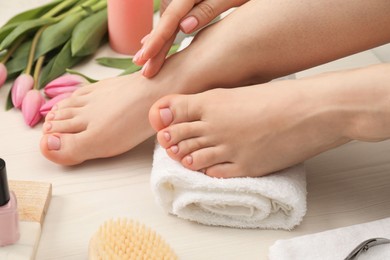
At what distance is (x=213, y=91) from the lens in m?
1.26

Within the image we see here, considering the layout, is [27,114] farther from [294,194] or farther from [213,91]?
[294,194]

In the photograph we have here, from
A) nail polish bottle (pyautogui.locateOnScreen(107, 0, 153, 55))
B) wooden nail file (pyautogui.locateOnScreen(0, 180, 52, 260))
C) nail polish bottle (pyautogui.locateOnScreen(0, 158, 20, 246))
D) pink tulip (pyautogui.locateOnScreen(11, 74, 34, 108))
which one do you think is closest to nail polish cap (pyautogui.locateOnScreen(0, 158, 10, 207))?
nail polish bottle (pyautogui.locateOnScreen(0, 158, 20, 246))

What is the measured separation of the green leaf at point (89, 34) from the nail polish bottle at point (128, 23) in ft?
0.08

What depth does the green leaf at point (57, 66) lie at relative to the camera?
1.53m

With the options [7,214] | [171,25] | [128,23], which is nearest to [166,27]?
[171,25]

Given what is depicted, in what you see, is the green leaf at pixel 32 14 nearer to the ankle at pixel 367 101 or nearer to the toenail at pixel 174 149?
the toenail at pixel 174 149

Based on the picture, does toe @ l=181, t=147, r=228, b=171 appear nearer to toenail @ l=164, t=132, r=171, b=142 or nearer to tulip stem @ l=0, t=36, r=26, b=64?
toenail @ l=164, t=132, r=171, b=142

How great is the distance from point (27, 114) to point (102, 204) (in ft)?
0.94

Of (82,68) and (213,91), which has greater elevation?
(213,91)

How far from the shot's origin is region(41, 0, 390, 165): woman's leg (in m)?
1.28

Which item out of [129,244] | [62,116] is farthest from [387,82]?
[62,116]

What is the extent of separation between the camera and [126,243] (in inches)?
42.1

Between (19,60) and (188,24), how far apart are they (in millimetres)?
453

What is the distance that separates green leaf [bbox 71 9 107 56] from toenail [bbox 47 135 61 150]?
294mm
